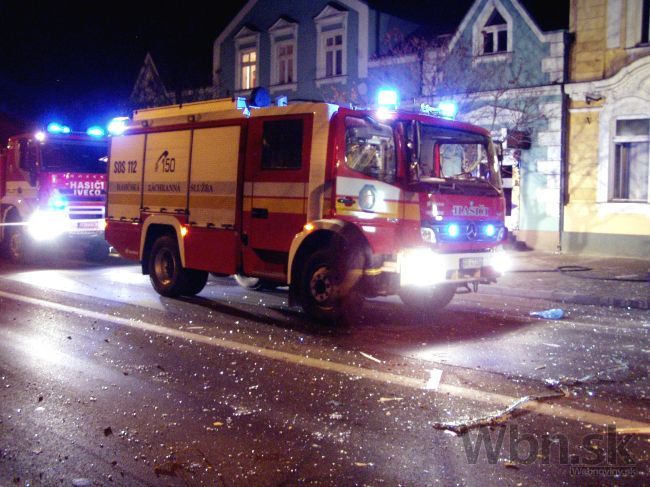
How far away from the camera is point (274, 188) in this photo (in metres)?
9.80

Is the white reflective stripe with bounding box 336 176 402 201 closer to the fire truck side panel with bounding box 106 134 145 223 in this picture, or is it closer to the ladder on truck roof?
the ladder on truck roof

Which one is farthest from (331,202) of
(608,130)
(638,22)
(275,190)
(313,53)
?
(313,53)

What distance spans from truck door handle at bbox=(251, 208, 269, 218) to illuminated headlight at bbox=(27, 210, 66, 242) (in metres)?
7.83

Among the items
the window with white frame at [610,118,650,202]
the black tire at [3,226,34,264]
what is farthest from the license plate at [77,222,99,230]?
the window with white frame at [610,118,650,202]

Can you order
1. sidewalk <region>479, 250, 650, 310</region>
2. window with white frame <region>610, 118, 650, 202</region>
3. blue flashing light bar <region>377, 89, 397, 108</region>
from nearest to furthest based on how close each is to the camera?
blue flashing light bar <region>377, 89, 397, 108</region> → sidewalk <region>479, 250, 650, 310</region> → window with white frame <region>610, 118, 650, 202</region>

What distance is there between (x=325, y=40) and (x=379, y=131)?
17072mm

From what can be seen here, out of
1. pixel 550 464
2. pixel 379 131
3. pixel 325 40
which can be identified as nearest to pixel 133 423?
pixel 550 464

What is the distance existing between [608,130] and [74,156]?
13.0 meters

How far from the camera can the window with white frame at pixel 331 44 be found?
965 inches

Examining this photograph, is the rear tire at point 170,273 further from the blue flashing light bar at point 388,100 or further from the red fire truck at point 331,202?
the blue flashing light bar at point 388,100

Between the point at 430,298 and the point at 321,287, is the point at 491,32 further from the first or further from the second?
the point at 321,287

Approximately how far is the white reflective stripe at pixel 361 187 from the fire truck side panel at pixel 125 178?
449 centimetres

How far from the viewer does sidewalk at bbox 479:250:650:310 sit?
12039mm

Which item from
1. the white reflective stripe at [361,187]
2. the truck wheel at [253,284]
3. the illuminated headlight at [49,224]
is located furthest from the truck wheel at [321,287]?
the illuminated headlight at [49,224]
